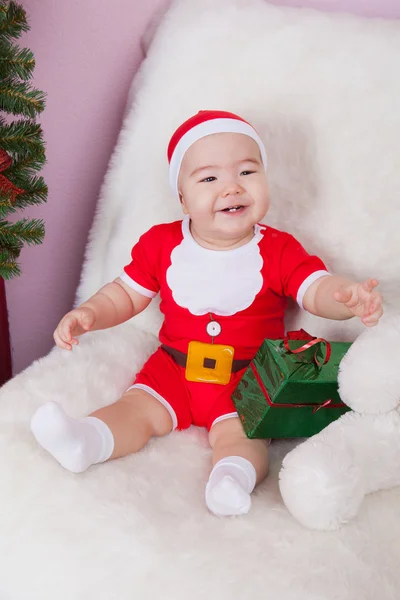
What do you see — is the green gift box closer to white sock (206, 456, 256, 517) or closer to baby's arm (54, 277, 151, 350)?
white sock (206, 456, 256, 517)

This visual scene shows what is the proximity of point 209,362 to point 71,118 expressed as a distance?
25.5 inches

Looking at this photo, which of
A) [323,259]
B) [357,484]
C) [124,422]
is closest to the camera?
[357,484]

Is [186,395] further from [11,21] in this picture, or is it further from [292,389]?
[11,21]

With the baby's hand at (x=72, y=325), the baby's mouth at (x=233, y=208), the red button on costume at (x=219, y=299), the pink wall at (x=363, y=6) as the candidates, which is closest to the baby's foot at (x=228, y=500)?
the red button on costume at (x=219, y=299)

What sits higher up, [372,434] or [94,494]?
[372,434]

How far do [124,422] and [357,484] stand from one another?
35 cm

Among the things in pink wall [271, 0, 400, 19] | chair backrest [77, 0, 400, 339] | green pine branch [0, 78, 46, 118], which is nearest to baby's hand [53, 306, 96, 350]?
chair backrest [77, 0, 400, 339]

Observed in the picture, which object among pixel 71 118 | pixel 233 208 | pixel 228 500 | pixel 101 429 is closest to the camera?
pixel 228 500

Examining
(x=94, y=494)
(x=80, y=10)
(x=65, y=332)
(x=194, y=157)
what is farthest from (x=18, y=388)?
(x=80, y=10)

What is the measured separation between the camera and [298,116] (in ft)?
3.51

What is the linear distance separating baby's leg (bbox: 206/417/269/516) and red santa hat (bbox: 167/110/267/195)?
0.44 metres

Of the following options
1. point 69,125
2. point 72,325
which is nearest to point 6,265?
point 72,325

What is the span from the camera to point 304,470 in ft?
2.56

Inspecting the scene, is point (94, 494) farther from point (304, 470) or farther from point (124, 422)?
point (304, 470)
